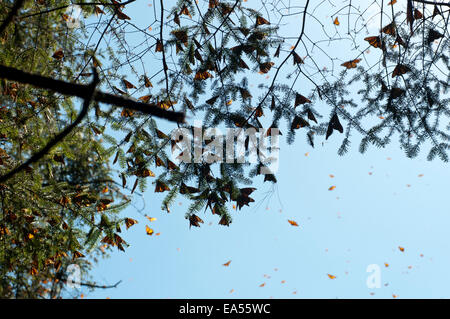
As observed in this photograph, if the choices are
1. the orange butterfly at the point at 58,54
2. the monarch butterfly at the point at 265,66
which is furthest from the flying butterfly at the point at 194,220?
the orange butterfly at the point at 58,54

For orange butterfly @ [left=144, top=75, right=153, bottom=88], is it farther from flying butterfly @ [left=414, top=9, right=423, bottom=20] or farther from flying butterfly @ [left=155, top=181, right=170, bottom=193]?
flying butterfly @ [left=414, top=9, right=423, bottom=20]

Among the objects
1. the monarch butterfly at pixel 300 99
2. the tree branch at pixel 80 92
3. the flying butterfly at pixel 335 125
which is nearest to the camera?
the tree branch at pixel 80 92

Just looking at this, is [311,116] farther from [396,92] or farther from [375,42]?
[375,42]

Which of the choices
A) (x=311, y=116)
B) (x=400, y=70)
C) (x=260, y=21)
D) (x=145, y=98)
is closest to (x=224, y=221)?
(x=311, y=116)

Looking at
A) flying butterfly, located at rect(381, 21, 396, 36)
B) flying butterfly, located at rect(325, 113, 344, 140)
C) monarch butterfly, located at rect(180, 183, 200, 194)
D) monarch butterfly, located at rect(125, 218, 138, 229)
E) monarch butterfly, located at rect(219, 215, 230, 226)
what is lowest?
monarch butterfly, located at rect(219, 215, 230, 226)

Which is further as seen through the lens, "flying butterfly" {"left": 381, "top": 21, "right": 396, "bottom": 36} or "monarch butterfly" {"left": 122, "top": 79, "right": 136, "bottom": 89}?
"monarch butterfly" {"left": 122, "top": 79, "right": 136, "bottom": 89}

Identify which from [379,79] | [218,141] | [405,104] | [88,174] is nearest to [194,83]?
[218,141]

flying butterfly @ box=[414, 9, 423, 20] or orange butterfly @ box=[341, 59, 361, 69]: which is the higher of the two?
flying butterfly @ box=[414, 9, 423, 20]

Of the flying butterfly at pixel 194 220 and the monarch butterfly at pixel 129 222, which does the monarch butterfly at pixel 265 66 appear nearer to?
the flying butterfly at pixel 194 220

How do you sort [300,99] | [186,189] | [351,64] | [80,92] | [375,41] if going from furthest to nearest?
1. [351,64]
2. [375,41]
3. [300,99]
4. [186,189]
5. [80,92]

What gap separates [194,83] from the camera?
9.80 feet

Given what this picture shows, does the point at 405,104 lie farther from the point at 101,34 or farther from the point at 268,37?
the point at 101,34

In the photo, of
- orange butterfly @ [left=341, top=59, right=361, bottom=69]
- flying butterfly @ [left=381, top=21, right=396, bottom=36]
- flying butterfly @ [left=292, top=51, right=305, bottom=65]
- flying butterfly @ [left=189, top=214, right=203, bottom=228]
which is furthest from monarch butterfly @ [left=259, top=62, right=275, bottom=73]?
flying butterfly @ [left=189, top=214, right=203, bottom=228]

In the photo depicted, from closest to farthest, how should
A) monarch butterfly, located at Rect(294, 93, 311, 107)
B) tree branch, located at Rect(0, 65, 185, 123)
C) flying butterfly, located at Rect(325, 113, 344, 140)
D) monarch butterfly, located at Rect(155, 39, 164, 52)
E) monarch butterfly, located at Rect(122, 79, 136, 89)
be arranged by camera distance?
tree branch, located at Rect(0, 65, 185, 123)
flying butterfly, located at Rect(325, 113, 344, 140)
monarch butterfly, located at Rect(294, 93, 311, 107)
monarch butterfly, located at Rect(155, 39, 164, 52)
monarch butterfly, located at Rect(122, 79, 136, 89)
